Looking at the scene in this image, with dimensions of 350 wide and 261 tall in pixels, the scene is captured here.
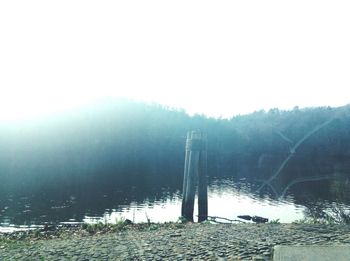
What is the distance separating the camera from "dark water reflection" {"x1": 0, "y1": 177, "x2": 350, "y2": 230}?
27242 mm

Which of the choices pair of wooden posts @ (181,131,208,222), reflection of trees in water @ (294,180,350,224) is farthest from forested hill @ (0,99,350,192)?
pair of wooden posts @ (181,131,208,222)

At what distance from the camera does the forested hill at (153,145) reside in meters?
48.0

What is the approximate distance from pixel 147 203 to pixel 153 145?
180ft

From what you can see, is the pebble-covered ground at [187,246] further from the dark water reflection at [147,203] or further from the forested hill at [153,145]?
the forested hill at [153,145]

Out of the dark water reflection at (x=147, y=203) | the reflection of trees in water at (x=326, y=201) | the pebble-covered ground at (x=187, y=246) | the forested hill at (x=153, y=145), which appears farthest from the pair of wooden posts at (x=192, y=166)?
the forested hill at (x=153, y=145)

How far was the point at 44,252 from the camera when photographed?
9531 millimetres

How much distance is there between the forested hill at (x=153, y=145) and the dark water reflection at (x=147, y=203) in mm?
5527

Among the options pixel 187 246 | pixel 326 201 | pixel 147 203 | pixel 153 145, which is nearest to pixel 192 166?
pixel 187 246

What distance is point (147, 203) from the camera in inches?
1328

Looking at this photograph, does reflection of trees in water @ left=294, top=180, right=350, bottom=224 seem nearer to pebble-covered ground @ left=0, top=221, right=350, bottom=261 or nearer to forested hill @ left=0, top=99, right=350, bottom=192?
forested hill @ left=0, top=99, right=350, bottom=192

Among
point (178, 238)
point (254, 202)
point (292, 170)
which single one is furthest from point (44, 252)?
point (292, 170)

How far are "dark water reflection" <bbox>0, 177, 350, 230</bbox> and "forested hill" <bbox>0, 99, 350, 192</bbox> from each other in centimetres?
553

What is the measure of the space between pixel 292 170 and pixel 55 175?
108 feet

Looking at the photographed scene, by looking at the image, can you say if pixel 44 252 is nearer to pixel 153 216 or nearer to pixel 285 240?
pixel 285 240
